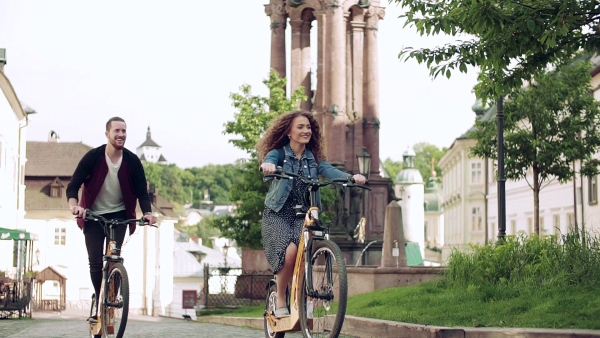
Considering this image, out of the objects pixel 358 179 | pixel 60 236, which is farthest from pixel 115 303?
pixel 60 236

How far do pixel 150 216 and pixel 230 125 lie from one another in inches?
1005

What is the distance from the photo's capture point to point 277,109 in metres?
36.3

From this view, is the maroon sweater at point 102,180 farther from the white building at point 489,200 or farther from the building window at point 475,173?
the building window at point 475,173

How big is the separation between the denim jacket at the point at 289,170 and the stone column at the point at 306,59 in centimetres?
3427

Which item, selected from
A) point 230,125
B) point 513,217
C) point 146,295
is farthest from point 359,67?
point 146,295

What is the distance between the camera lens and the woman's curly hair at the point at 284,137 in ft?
30.2

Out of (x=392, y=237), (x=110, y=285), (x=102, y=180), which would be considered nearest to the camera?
(x=110, y=285)

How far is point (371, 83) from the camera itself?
44156 mm

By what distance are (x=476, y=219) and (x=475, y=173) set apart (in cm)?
367

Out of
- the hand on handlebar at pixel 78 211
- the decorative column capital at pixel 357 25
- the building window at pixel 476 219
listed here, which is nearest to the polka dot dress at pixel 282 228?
the hand on handlebar at pixel 78 211

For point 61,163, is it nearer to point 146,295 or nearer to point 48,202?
point 48,202

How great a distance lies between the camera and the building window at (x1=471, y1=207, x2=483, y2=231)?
90.7m

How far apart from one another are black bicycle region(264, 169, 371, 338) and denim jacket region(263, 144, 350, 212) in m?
0.20

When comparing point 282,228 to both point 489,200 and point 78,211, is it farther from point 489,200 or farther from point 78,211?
point 489,200
